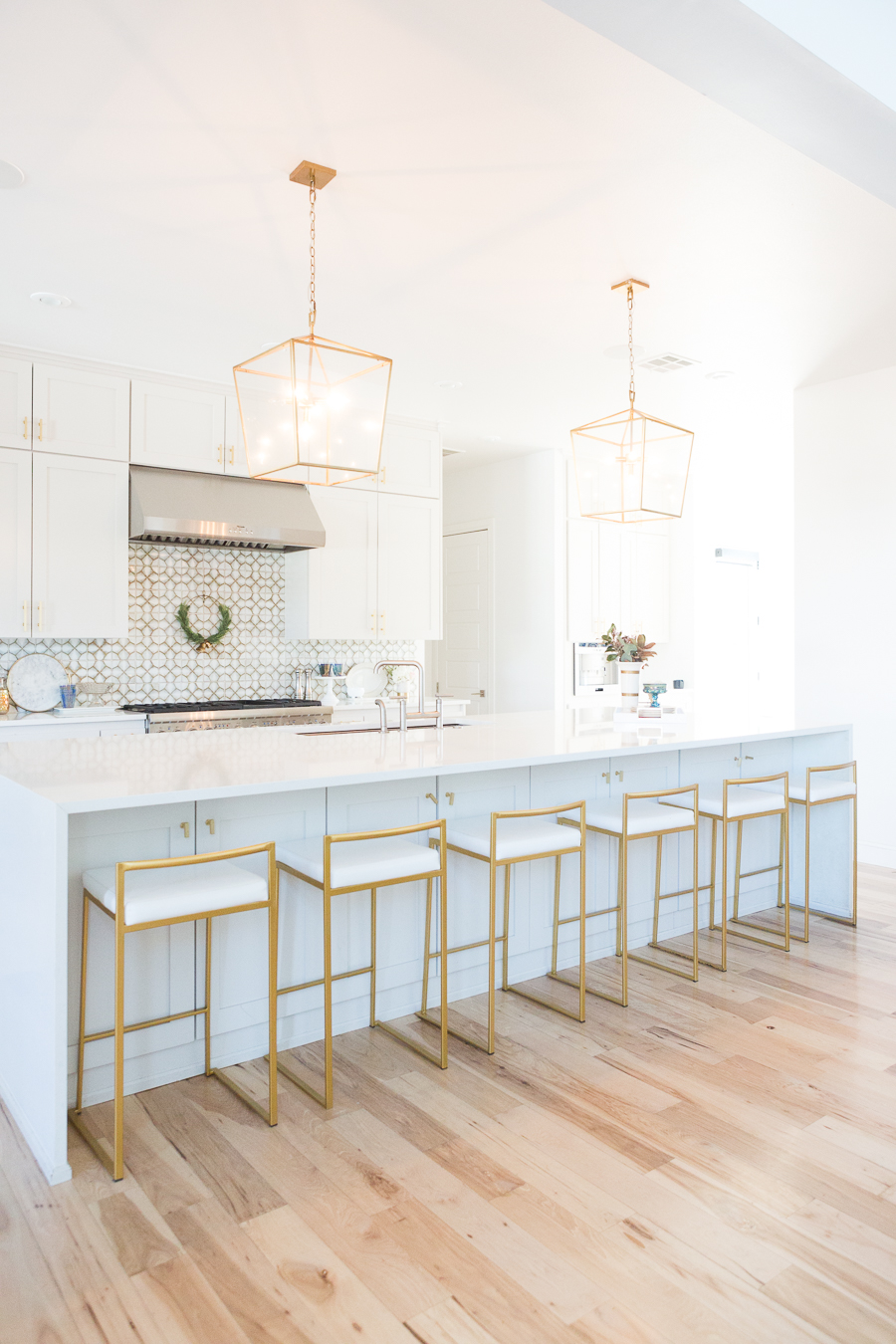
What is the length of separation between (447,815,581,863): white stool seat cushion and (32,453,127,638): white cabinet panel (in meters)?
2.68

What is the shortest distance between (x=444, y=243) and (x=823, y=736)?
287cm

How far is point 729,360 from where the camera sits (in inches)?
189

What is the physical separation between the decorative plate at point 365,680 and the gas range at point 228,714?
450 millimetres

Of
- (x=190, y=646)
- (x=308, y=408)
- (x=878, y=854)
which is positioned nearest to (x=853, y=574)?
(x=878, y=854)

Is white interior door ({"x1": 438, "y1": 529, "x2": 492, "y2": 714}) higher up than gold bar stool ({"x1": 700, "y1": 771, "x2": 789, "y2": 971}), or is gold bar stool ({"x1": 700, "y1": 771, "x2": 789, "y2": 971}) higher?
white interior door ({"x1": 438, "y1": 529, "x2": 492, "y2": 714})

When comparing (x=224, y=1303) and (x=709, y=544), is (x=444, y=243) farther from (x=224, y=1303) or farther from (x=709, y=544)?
(x=709, y=544)

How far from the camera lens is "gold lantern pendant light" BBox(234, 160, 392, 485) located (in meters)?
2.99

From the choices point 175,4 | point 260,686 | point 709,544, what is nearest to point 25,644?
point 260,686

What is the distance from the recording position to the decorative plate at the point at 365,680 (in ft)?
19.7

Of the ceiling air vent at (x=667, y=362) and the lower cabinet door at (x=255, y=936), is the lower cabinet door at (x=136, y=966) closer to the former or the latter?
the lower cabinet door at (x=255, y=936)

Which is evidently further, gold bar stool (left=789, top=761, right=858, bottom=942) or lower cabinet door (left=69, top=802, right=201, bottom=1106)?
gold bar stool (left=789, top=761, right=858, bottom=942)

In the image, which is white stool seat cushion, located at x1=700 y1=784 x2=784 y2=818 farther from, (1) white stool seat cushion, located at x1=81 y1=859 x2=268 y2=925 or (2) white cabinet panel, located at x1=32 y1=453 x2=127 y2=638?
(2) white cabinet panel, located at x1=32 y1=453 x2=127 y2=638

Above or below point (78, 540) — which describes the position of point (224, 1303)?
below

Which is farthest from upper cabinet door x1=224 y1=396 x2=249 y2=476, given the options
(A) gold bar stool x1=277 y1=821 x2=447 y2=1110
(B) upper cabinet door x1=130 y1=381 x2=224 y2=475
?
(A) gold bar stool x1=277 y1=821 x2=447 y2=1110
